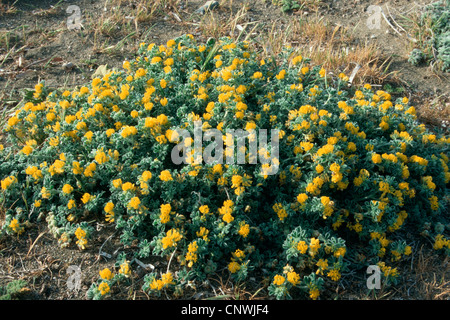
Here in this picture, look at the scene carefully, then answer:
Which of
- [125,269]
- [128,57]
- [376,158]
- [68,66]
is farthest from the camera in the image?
[128,57]

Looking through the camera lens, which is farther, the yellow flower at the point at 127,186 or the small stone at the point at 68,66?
the small stone at the point at 68,66

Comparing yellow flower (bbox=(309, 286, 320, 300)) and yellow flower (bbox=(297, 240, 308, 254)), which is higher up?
yellow flower (bbox=(297, 240, 308, 254))

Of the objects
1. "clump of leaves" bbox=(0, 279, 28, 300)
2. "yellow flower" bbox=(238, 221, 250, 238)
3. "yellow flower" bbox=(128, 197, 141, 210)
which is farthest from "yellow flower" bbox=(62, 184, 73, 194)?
"yellow flower" bbox=(238, 221, 250, 238)

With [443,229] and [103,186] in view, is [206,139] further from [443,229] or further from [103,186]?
[443,229]

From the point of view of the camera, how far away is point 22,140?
3.87m

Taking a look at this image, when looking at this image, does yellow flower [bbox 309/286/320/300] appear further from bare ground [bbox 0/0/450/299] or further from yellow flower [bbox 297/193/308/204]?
yellow flower [bbox 297/193/308/204]

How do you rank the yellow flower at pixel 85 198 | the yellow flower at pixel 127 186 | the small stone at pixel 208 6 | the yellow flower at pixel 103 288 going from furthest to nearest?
1. the small stone at pixel 208 6
2. the yellow flower at pixel 85 198
3. the yellow flower at pixel 127 186
4. the yellow flower at pixel 103 288

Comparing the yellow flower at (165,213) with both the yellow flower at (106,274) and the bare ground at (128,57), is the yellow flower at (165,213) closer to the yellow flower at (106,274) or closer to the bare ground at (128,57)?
the bare ground at (128,57)

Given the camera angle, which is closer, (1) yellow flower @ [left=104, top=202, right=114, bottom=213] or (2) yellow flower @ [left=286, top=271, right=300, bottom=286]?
(2) yellow flower @ [left=286, top=271, right=300, bottom=286]

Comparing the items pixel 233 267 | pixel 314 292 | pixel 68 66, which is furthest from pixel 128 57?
pixel 314 292

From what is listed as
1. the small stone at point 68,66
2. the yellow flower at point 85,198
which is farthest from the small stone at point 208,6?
the yellow flower at point 85,198

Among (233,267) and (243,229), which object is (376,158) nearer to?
(243,229)

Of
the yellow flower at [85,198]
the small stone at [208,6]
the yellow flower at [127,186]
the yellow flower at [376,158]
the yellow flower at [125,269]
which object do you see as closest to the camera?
the yellow flower at [125,269]
